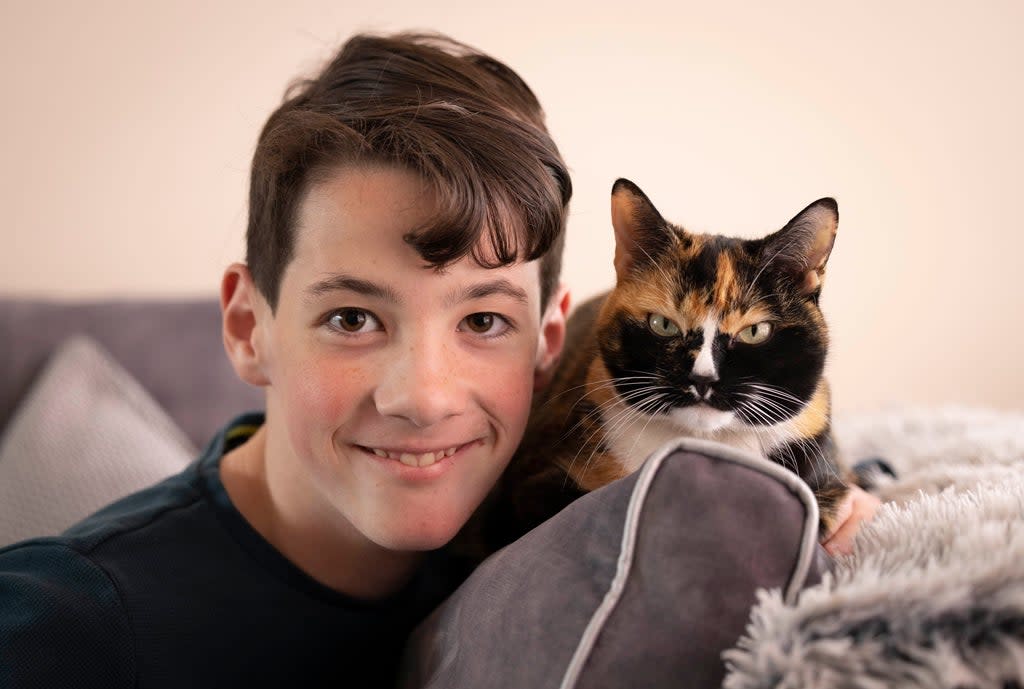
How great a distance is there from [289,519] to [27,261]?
1.64 meters

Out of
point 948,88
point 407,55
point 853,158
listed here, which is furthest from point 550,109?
point 407,55

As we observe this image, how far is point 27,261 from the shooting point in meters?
2.36

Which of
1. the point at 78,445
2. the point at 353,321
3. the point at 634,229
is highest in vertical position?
the point at 634,229

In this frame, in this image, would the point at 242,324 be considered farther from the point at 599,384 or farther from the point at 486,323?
the point at 599,384

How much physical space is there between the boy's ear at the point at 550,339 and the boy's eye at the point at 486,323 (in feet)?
0.44

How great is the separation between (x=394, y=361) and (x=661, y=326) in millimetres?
277

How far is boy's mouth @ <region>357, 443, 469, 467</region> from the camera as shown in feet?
3.21

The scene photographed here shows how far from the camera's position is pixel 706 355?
2.76 feet

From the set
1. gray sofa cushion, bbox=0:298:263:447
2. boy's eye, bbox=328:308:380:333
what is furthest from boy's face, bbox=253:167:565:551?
gray sofa cushion, bbox=0:298:263:447

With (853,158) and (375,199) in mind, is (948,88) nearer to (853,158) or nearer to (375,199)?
(853,158)

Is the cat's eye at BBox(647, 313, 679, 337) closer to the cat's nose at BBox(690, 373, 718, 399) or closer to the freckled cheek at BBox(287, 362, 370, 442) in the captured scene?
the cat's nose at BBox(690, 373, 718, 399)

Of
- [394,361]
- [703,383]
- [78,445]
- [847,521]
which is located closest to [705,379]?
[703,383]

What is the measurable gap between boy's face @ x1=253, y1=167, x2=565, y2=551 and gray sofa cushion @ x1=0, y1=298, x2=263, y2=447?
1.07 m

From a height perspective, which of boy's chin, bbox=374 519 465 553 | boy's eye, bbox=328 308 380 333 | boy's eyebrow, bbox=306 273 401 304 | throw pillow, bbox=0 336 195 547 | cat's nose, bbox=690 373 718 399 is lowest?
throw pillow, bbox=0 336 195 547
